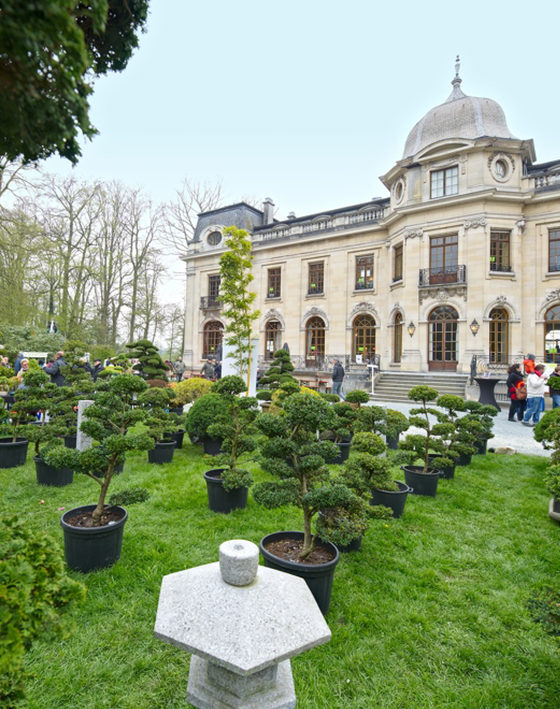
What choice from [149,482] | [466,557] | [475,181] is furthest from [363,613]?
[475,181]

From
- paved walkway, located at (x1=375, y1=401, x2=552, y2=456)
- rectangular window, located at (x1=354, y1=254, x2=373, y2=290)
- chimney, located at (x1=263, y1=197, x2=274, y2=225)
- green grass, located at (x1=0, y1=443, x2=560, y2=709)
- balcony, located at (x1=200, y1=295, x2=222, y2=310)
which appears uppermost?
chimney, located at (x1=263, y1=197, x2=274, y2=225)

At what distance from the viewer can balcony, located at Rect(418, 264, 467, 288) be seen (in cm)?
1762

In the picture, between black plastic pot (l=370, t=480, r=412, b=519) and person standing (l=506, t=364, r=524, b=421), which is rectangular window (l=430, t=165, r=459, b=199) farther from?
black plastic pot (l=370, t=480, r=412, b=519)

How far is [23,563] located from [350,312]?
21353 mm

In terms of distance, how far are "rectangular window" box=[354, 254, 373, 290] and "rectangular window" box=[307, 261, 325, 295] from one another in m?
2.28

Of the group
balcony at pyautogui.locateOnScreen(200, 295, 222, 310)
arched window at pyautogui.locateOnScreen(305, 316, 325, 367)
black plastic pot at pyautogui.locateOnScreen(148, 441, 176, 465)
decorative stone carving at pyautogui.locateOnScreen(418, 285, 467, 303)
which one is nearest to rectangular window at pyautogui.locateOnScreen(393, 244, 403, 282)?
decorative stone carving at pyautogui.locateOnScreen(418, 285, 467, 303)

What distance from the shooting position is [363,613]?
2.84 metres

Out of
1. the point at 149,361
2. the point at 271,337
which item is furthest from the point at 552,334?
the point at 149,361

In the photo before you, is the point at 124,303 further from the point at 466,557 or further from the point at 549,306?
the point at 466,557

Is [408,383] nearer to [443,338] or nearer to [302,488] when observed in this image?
[443,338]

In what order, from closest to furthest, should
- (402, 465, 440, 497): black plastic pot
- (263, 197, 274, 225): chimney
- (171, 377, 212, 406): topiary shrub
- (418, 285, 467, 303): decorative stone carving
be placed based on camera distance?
1. (402, 465, 440, 497): black plastic pot
2. (171, 377, 212, 406): topiary shrub
3. (418, 285, 467, 303): decorative stone carving
4. (263, 197, 274, 225): chimney

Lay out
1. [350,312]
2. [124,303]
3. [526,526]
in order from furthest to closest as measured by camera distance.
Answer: [124,303], [350,312], [526,526]

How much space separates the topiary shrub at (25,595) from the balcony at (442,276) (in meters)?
19.0

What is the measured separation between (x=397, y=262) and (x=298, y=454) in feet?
62.2
